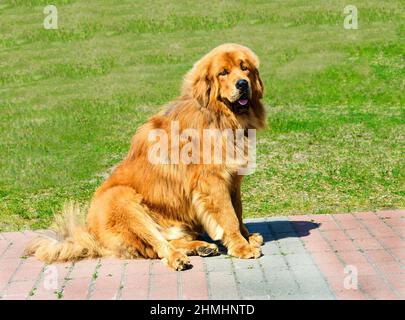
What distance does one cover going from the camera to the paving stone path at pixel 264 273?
15.2 ft

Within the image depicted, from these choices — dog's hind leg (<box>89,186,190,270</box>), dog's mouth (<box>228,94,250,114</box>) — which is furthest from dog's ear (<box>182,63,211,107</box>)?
dog's hind leg (<box>89,186,190,270</box>)

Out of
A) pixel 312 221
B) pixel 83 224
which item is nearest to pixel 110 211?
pixel 83 224

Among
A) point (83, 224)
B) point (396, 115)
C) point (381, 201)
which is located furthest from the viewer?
point (396, 115)

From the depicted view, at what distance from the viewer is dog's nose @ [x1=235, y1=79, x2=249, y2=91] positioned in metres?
5.21

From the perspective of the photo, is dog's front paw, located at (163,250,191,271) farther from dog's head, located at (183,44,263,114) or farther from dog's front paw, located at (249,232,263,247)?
dog's head, located at (183,44,263,114)

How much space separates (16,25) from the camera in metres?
21.1

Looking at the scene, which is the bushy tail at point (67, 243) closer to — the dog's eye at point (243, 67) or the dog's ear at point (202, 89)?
the dog's ear at point (202, 89)

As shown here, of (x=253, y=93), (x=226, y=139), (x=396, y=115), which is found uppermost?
(x=253, y=93)

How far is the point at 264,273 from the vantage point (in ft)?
16.4

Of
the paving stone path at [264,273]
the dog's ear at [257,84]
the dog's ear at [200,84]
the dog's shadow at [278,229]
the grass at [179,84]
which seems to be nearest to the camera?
the paving stone path at [264,273]

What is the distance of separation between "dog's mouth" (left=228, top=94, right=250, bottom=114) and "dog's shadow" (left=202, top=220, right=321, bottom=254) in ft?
4.08

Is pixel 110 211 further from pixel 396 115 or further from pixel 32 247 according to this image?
pixel 396 115

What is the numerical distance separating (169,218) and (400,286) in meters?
2.05

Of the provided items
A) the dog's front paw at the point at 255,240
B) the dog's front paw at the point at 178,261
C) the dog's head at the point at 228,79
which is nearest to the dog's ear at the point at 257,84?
the dog's head at the point at 228,79
